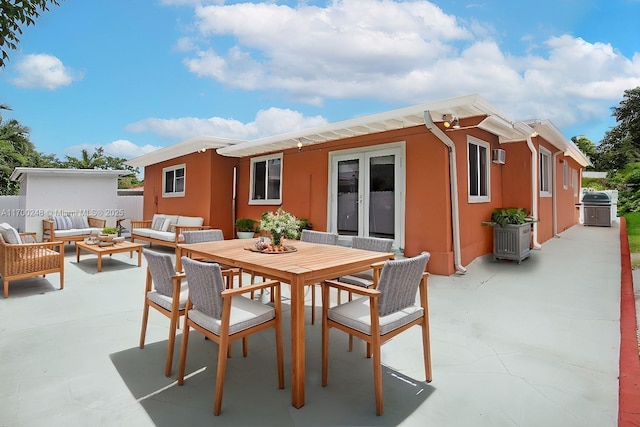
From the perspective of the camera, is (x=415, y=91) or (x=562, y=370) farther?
(x=415, y=91)

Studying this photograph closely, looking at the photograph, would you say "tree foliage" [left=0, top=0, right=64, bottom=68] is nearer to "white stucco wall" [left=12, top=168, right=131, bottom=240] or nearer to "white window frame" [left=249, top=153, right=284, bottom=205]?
"white window frame" [left=249, top=153, right=284, bottom=205]

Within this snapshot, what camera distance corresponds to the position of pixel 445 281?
5266 mm

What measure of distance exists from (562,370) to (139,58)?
12.5 meters

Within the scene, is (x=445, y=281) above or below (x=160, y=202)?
below

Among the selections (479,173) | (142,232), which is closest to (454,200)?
(479,173)

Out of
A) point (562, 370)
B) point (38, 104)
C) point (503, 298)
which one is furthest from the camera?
point (38, 104)

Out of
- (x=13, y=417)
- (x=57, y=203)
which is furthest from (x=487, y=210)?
(x=57, y=203)

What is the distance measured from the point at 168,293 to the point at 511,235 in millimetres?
6333

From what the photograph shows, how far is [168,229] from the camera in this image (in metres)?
9.39

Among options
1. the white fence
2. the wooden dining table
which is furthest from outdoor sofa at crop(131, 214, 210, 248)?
the wooden dining table

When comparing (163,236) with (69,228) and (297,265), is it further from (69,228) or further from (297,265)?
(297,265)

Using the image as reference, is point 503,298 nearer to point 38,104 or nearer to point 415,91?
point 415,91

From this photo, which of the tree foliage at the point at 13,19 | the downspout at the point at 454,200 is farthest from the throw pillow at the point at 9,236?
the downspout at the point at 454,200

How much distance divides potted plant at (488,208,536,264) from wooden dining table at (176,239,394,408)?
4.42 metres
